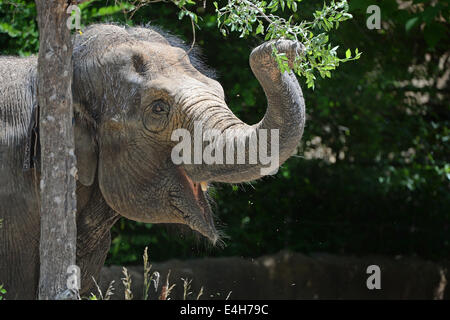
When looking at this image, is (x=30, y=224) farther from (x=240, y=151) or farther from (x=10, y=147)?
(x=240, y=151)

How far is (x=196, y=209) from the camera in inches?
163

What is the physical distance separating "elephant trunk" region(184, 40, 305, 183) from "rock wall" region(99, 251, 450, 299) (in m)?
3.82

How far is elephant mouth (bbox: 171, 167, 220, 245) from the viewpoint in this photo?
13.4 ft

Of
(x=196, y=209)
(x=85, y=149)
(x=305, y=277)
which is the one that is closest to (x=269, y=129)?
(x=196, y=209)

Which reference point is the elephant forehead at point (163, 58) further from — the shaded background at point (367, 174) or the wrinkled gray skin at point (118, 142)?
the shaded background at point (367, 174)

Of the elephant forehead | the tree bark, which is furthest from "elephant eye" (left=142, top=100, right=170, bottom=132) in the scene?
the tree bark

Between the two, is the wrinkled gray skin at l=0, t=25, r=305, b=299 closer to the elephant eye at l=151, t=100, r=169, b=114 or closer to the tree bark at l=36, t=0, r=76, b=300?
the elephant eye at l=151, t=100, r=169, b=114

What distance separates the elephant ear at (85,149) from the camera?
425cm

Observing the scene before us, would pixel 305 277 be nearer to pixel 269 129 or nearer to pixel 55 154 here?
pixel 269 129

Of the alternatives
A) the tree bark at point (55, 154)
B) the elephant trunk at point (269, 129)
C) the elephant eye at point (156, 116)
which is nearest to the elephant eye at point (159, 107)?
the elephant eye at point (156, 116)

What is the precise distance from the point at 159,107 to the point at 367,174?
15.4ft

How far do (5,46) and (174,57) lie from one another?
3001mm

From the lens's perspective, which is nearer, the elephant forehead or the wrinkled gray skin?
the wrinkled gray skin

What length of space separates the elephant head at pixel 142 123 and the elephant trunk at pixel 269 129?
233mm
